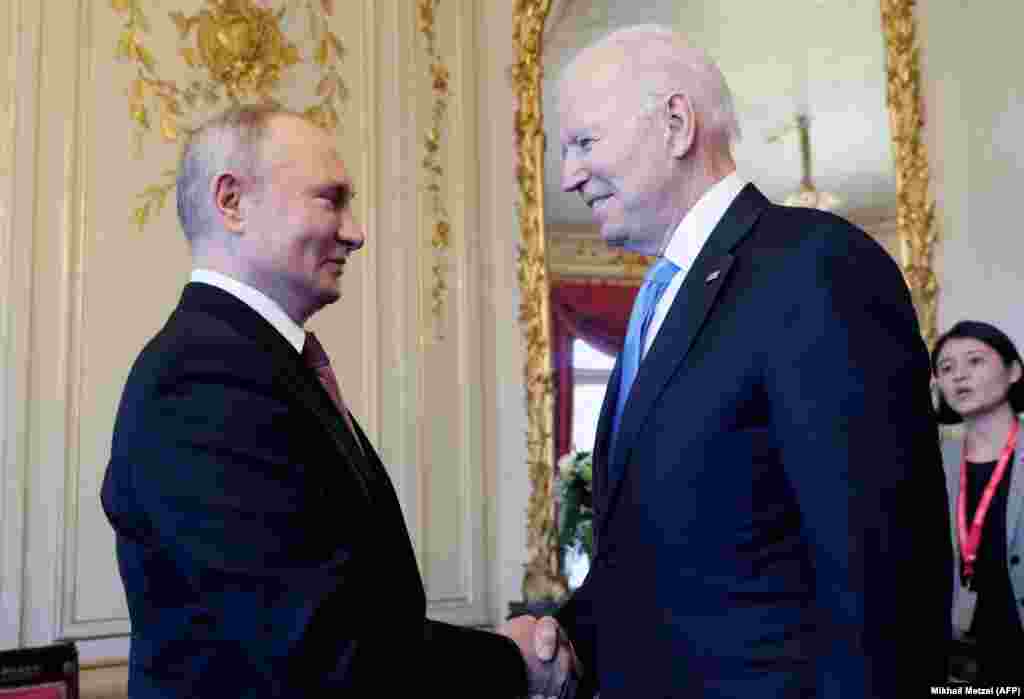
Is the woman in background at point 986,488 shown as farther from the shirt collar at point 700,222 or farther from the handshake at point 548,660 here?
the shirt collar at point 700,222

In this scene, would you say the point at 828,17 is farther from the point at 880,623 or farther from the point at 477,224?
the point at 880,623

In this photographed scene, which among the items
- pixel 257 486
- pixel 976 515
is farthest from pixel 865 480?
pixel 976 515

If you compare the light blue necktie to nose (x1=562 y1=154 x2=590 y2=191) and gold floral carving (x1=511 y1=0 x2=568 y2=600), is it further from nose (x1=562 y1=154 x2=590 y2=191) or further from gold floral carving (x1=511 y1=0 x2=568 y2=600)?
gold floral carving (x1=511 y1=0 x2=568 y2=600)

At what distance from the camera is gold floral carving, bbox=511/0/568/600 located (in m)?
3.63

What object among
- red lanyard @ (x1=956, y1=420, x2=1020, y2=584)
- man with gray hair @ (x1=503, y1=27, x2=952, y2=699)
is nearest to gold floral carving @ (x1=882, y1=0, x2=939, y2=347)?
red lanyard @ (x1=956, y1=420, x2=1020, y2=584)

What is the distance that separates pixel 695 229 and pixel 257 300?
0.68 meters

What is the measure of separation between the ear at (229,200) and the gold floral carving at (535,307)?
2088 mm

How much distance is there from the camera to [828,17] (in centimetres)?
362

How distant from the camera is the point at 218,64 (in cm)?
342

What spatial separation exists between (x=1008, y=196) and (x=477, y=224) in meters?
1.77

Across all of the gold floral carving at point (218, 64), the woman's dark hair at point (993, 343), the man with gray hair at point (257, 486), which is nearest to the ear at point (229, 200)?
the man with gray hair at point (257, 486)

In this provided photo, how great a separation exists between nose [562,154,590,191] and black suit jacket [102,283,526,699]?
0.50m

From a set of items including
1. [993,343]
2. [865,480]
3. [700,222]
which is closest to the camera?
[865,480]

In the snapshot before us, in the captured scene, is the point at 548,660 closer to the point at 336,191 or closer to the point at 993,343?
the point at 336,191
